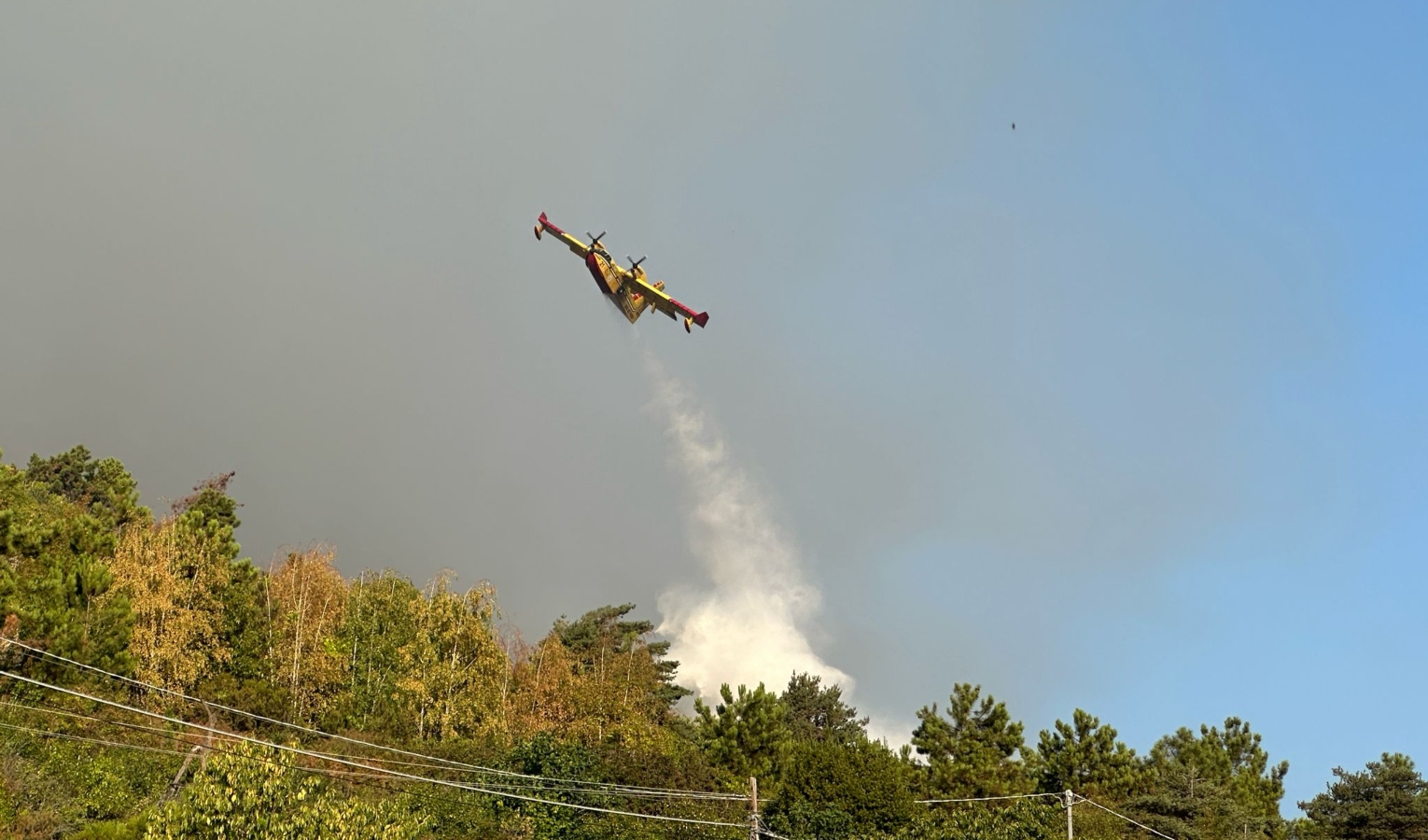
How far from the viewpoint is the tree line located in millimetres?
30719

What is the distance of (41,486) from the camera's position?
5912cm

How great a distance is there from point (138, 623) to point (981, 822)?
30341 mm

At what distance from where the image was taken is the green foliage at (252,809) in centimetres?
1920

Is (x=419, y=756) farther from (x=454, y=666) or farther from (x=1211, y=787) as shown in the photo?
(x=1211, y=787)

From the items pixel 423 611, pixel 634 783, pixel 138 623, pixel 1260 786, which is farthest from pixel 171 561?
pixel 1260 786

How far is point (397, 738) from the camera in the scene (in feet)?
140

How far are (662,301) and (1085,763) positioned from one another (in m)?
Result: 29.1

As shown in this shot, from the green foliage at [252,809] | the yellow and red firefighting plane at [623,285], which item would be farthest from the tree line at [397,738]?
the yellow and red firefighting plane at [623,285]

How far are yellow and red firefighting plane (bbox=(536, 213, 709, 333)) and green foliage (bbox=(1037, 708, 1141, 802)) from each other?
26.3m

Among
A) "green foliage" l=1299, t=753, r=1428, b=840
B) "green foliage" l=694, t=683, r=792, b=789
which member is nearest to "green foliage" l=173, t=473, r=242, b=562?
"green foliage" l=694, t=683, r=792, b=789

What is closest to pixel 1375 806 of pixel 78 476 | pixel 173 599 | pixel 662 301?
pixel 662 301

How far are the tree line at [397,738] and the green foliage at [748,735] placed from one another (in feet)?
0.37

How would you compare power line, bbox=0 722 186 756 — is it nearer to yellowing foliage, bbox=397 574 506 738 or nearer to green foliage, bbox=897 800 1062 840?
yellowing foliage, bbox=397 574 506 738

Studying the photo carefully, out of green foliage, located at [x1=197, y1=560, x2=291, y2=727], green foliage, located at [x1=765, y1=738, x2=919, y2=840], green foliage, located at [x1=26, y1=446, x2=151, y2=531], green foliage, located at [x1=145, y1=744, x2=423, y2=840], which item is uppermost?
green foliage, located at [x1=26, y1=446, x2=151, y2=531]
